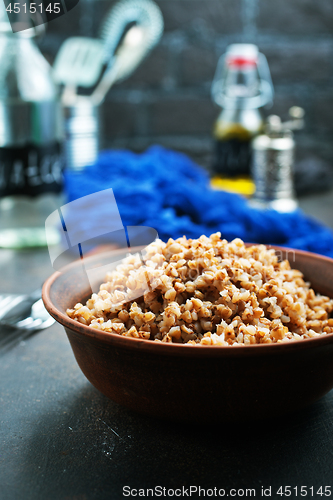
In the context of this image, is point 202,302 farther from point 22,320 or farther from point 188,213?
point 188,213

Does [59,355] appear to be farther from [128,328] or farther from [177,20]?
[177,20]

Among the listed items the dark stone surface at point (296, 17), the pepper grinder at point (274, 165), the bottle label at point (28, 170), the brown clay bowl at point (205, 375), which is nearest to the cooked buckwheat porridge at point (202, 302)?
the brown clay bowl at point (205, 375)

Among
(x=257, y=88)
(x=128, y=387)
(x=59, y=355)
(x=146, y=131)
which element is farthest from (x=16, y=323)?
(x=146, y=131)

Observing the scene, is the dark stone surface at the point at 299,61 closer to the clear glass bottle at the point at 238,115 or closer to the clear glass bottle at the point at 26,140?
the clear glass bottle at the point at 238,115

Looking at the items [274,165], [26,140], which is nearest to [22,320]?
[26,140]

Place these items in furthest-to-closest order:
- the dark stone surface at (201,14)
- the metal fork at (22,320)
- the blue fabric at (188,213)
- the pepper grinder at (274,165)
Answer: the dark stone surface at (201,14), the pepper grinder at (274,165), the blue fabric at (188,213), the metal fork at (22,320)

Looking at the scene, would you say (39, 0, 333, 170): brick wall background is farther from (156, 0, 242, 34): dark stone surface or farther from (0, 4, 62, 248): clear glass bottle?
(0, 4, 62, 248): clear glass bottle
